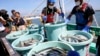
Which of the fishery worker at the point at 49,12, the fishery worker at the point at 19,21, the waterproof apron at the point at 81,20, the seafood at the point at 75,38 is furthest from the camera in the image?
the fishery worker at the point at 19,21

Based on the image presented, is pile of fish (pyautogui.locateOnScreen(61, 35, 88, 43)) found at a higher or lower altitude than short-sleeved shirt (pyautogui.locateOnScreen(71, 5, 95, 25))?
lower

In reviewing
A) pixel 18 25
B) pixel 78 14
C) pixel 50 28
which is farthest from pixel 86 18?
pixel 18 25

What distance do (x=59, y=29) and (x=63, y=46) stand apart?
916 millimetres

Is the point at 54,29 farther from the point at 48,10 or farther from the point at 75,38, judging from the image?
the point at 48,10

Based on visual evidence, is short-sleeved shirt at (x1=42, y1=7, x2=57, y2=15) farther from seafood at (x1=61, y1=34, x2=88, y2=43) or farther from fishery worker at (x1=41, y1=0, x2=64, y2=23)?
seafood at (x1=61, y1=34, x2=88, y2=43)

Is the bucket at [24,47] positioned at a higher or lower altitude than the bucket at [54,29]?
lower

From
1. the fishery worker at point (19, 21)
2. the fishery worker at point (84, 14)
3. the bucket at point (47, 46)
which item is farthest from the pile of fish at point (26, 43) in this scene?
the fishery worker at point (19, 21)

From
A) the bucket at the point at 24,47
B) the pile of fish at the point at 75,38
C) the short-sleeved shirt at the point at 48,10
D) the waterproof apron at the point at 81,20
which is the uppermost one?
the short-sleeved shirt at the point at 48,10

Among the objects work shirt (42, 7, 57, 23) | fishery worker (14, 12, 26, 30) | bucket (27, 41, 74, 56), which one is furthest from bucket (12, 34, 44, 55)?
fishery worker (14, 12, 26, 30)

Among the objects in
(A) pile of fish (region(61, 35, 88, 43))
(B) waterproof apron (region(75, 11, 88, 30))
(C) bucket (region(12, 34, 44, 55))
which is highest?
(B) waterproof apron (region(75, 11, 88, 30))

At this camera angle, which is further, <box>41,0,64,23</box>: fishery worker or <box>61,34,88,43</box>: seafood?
<box>41,0,64,23</box>: fishery worker

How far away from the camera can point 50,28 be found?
3508 mm

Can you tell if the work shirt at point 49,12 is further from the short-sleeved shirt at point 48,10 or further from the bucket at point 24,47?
the bucket at point 24,47

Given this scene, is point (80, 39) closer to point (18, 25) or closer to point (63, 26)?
point (63, 26)
